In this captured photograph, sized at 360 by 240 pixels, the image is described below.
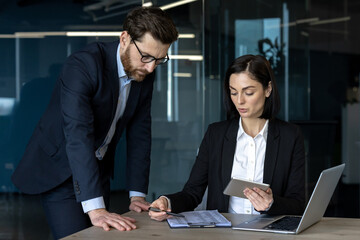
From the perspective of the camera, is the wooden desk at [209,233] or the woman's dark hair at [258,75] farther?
the woman's dark hair at [258,75]

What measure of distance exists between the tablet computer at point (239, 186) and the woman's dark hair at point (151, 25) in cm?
67

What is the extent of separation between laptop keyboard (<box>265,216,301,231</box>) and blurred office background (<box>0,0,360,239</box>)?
214cm

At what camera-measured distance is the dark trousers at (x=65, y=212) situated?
2.49m

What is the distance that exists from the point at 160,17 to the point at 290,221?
101cm

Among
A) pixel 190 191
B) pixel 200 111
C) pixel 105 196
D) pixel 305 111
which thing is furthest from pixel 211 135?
pixel 305 111

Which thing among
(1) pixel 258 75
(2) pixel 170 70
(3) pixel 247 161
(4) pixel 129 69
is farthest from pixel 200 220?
(2) pixel 170 70

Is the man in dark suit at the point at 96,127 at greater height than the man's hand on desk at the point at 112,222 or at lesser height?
greater

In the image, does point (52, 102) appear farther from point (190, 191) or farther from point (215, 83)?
point (215, 83)

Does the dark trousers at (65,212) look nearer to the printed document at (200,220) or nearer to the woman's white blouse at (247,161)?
the printed document at (200,220)

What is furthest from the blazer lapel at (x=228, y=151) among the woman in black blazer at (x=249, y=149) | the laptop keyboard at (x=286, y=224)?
the laptop keyboard at (x=286, y=224)

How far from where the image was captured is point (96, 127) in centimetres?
253

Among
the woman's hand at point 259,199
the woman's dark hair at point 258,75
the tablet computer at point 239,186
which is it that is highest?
the woman's dark hair at point 258,75

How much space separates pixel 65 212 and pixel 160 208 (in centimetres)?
48

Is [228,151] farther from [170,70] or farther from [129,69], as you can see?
[170,70]
